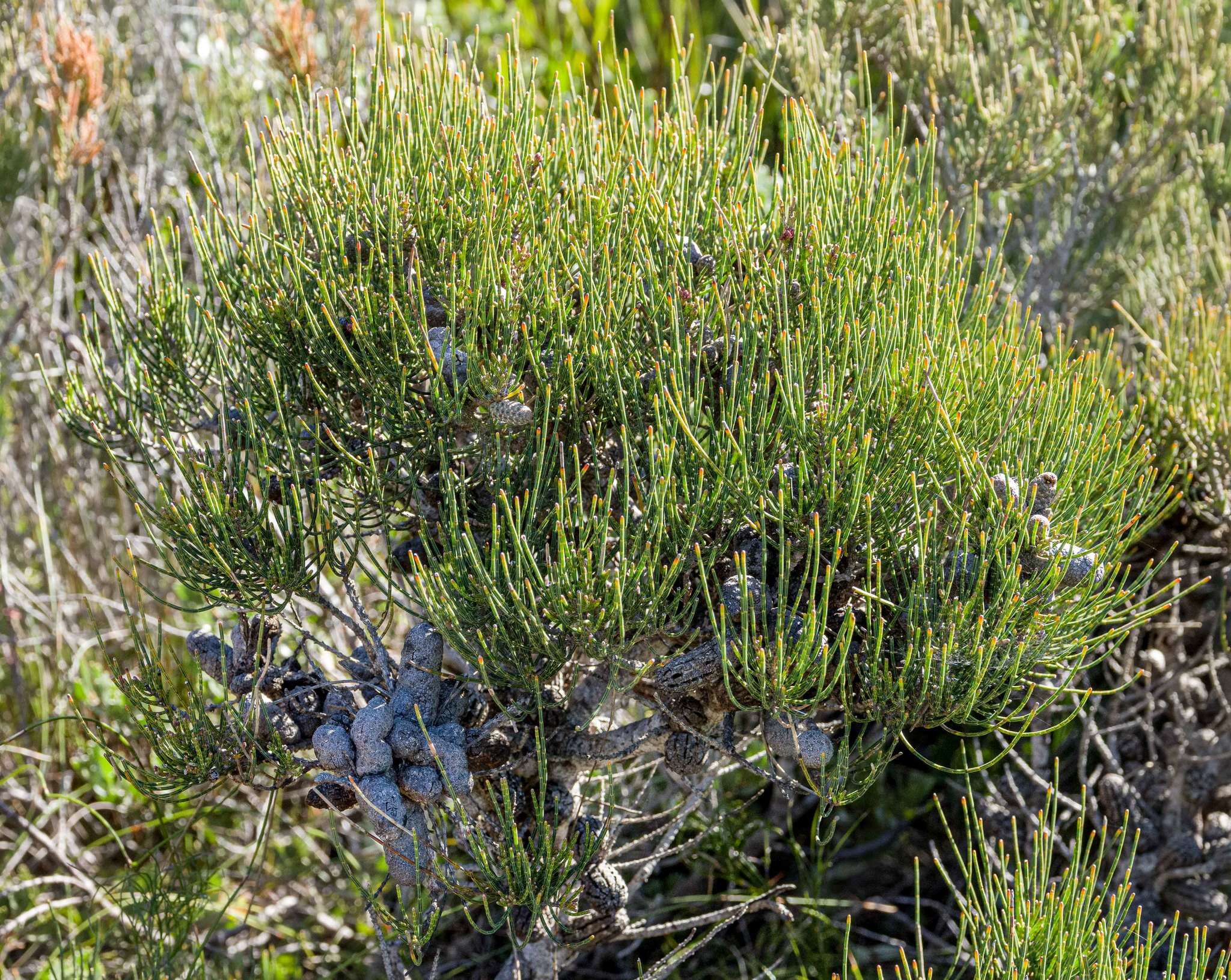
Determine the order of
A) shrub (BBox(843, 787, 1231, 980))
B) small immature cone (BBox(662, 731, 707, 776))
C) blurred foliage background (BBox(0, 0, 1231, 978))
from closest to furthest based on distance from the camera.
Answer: shrub (BBox(843, 787, 1231, 980)) < small immature cone (BBox(662, 731, 707, 776)) < blurred foliage background (BBox(0, 0, 1231, 978))

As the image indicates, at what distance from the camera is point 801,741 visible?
152 centimetres

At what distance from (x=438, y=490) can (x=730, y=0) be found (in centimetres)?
371

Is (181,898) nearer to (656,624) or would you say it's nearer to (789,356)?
(656,624)

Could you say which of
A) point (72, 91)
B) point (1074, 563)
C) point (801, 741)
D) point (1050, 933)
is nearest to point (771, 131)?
point (72, 91)

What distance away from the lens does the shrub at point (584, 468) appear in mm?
1483

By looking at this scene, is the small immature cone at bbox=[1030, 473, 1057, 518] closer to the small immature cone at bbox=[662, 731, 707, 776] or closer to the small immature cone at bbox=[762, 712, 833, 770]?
the small immature cone at bbox=[762, 712, 833, 770]

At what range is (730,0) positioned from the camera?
15.8ft

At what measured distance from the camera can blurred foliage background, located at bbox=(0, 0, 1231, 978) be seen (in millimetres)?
2482

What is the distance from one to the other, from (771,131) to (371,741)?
2.47 metres

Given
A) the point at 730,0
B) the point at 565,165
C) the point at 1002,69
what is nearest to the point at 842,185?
the point at 565,165

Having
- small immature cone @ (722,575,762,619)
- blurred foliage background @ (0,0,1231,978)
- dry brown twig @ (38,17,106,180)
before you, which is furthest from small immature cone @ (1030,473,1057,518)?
dry brown twig @ (38,17,106,180)

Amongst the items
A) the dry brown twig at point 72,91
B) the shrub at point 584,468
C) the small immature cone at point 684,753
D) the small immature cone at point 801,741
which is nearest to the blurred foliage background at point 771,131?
the dry brown twig at point 72,91

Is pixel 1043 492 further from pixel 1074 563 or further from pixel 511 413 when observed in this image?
pixel 511 413

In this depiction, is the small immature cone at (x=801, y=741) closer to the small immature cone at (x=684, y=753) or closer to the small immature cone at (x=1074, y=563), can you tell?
the small immature cone at (x=684, y=753)
